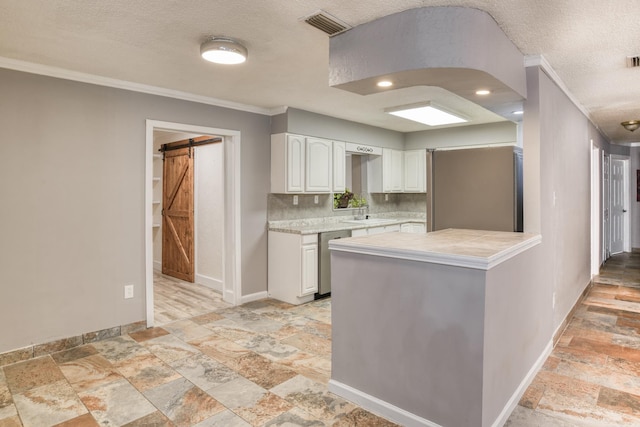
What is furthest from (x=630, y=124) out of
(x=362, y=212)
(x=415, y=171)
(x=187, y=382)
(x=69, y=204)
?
(x=69, y=204)

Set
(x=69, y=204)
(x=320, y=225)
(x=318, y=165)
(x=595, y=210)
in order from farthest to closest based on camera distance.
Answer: (x=595, y=210) < (x=320, y=225) < (x=318, y=165) < (x=69, y=204)

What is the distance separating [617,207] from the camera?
796cm

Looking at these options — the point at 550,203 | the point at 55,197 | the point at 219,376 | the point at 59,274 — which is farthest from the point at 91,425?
the point at 550,203

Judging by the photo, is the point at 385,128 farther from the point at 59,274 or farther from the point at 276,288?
the point at 59,274

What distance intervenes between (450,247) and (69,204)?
3.08 metres

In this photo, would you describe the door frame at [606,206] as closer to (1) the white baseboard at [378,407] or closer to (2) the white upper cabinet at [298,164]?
(2) the white upper cabinet at [298,164]

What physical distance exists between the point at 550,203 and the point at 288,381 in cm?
247

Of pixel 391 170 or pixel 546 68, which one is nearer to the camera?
pixel 546 68

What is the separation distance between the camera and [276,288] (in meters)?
4.86

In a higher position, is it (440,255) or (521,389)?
(440,255)

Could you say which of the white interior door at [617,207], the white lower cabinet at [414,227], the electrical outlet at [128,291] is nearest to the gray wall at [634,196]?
the white interior door at [617,207]

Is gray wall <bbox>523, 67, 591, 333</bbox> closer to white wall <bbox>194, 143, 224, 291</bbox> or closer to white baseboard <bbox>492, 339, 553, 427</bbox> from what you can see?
white baseboard <bbox>492, 339, 553, 427</bbox>

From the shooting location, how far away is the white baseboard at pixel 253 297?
4.71m

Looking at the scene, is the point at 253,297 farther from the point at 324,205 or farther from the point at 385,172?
the point at 385,172
